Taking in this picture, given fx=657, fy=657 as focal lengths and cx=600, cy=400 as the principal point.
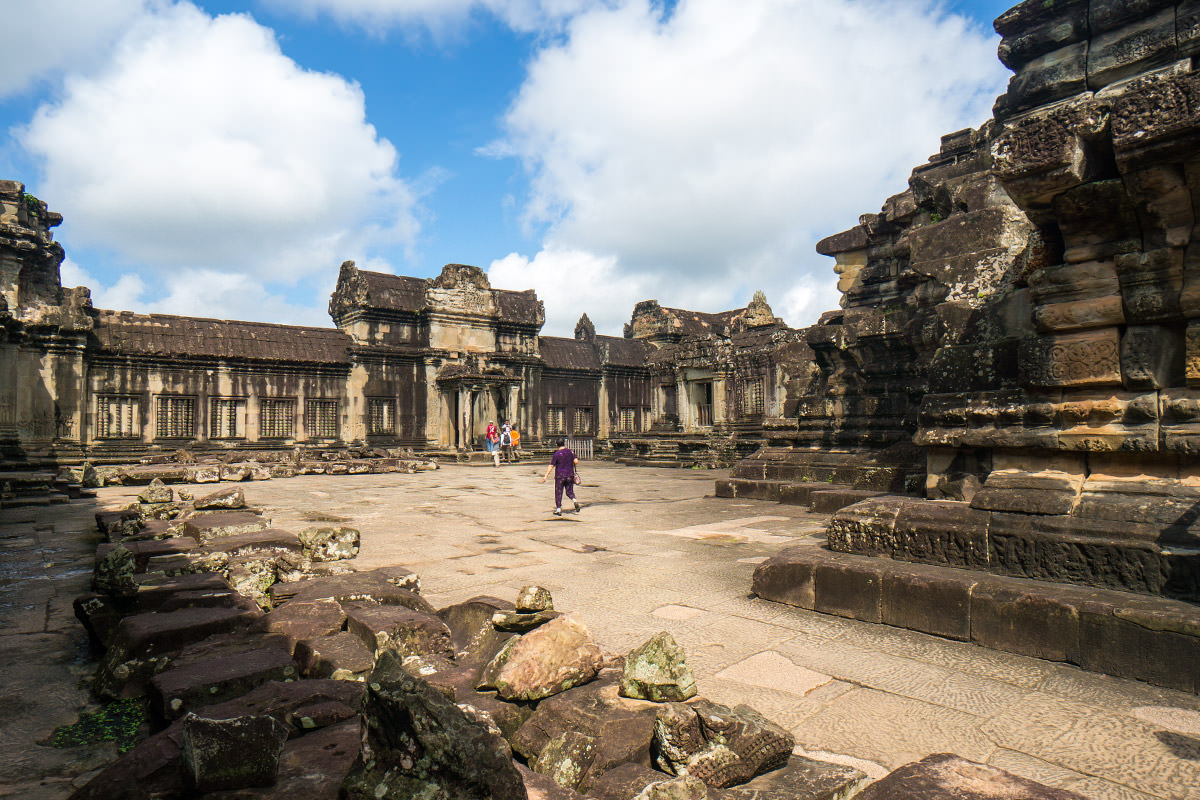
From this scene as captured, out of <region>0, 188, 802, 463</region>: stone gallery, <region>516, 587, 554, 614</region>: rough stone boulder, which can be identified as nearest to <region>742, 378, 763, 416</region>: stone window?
<region>0, 188, 802, 463</region>: stone gallery

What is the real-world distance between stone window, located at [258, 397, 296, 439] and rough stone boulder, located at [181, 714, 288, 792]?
2014cm

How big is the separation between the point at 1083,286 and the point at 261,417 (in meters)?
20.8

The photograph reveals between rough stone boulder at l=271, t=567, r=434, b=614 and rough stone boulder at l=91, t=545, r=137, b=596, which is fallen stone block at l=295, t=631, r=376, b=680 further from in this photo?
rough stone boulder at l=91, t=545, r=137, b=596

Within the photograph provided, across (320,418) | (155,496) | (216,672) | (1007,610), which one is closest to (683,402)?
(320,418)

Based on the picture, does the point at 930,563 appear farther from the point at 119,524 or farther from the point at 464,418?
the point at 464,418

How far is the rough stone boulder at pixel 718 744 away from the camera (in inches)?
81.4

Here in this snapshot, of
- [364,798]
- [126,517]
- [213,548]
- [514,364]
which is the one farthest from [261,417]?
[364,798]

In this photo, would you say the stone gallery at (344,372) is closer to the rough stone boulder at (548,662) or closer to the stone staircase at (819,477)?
the stone staircase at (819,477)

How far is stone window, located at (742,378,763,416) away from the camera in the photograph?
19.9 metres

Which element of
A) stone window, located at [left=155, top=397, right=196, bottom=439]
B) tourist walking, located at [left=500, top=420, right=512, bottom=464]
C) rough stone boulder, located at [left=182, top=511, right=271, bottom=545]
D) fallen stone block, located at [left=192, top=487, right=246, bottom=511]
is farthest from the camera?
tourist walking, located at [left=500, top=420, right=512, bottom=464]

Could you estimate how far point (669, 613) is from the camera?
13.5 feet

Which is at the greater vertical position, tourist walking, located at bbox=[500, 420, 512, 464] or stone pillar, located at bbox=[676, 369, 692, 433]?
stone pillar, located at bbox=[676, 369, 692, 433]

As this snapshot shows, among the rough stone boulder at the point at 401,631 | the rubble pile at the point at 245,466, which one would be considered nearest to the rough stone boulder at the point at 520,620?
the rough stone boulder at the point at 401,631

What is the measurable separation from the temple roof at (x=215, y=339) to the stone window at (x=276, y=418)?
4.40 ft
